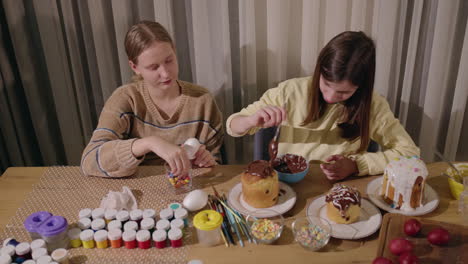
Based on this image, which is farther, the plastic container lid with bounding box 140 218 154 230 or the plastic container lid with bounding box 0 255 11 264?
the plastic container lid with bounding box 140 218 154 230

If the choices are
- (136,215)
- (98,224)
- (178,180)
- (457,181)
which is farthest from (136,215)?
(457,181)

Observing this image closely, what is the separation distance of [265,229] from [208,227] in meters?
0.16

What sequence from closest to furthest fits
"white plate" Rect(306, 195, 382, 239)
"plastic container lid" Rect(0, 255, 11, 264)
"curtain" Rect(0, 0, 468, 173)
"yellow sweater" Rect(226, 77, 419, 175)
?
"plastic container lid" Rect(0, 255, 11, 264), "white plate" Rect(306, 195, 382, 239), "yellow sweater" Rect(226, 77, 419, 175), "curtain" Rect(0, 0, 468, 173)

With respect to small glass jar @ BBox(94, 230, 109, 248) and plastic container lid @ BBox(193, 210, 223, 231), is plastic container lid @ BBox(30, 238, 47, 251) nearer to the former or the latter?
small glass jar @ BBox(94, 230, 109, 248)

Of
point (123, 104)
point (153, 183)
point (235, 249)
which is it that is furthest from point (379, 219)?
point (123, 104)

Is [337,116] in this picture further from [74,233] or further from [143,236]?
[74,233]

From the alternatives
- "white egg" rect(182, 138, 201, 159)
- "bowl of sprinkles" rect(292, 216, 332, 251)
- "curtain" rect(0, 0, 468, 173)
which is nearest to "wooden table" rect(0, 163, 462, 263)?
"bowl of sprinkles" rect(292, 216, 332, 251)

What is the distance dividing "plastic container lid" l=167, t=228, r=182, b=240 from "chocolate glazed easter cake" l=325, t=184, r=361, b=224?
440 mm

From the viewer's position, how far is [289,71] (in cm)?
197

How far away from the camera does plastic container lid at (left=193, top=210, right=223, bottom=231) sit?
111cm

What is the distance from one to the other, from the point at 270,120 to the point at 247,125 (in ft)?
0.41

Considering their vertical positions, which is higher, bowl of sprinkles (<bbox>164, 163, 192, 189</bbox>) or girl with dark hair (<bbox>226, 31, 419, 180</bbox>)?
girl with dark hair (<bbox>226, 31, 419, 180</bbox>)

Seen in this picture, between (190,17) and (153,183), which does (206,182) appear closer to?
(153,183)

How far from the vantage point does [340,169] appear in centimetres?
138
